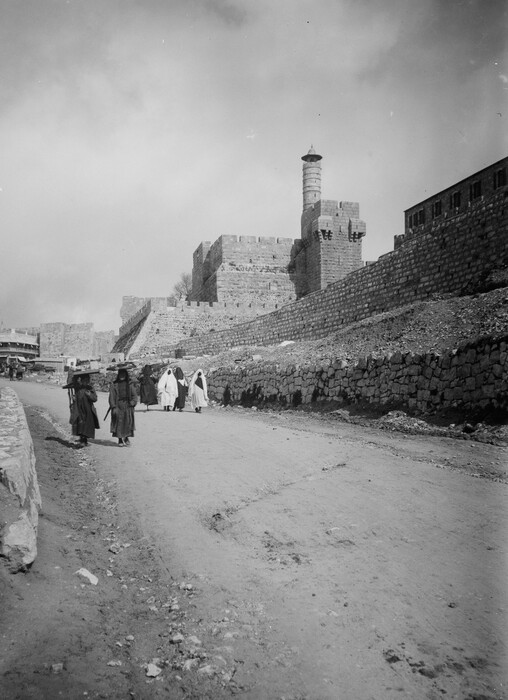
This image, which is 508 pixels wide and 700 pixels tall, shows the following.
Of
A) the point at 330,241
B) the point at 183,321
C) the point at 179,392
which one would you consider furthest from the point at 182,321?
the point at 179,392

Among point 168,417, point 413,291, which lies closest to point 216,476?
point 168,417

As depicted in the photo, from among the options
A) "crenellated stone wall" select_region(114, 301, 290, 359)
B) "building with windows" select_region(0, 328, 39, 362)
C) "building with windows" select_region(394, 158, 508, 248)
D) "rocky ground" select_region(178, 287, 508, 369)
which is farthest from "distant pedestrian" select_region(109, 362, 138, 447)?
"building with windows" select_region(0, 328, 39, 362)

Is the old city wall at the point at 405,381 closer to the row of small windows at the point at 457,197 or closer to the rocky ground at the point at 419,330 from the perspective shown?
the rocky ground at the point at 419,330

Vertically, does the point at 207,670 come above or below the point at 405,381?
below

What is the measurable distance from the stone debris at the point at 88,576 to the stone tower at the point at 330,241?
104 feet

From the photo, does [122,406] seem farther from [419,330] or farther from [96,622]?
[419,330]

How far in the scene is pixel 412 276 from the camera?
17.8 meters

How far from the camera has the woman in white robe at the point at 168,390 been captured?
15.8 meters

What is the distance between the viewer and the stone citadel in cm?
1595

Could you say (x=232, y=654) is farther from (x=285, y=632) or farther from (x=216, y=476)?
(x=216, y=476)

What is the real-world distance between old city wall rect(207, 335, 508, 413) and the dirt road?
73.1 inches

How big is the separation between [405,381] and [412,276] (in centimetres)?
810

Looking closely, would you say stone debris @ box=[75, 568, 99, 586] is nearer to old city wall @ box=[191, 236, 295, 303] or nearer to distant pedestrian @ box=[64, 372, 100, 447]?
distant pedestrian @ box=[64, 372, 100, 447]

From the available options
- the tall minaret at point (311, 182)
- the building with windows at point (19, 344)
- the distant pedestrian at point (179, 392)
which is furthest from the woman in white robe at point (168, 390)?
the building with windows at point (19, 344)
